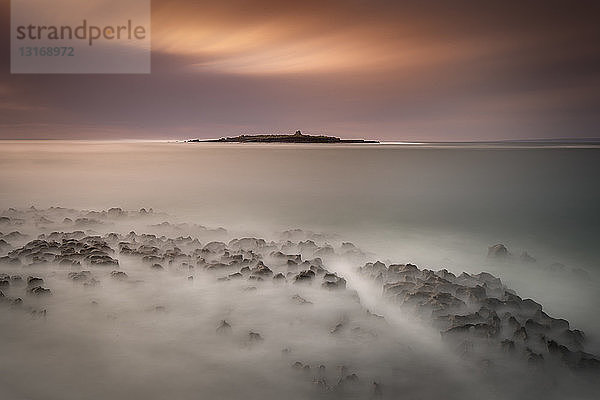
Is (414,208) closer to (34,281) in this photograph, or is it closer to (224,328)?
(224,328)

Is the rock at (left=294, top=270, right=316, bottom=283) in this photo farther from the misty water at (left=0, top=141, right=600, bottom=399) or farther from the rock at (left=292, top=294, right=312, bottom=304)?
the rock at (left=292, top=294, right=312, bottom=304)

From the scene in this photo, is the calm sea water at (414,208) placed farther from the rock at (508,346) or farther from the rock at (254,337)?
the rock at (254,337)

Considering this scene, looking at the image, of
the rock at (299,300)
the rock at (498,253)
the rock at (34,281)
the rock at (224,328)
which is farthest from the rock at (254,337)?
the rock at (498,253)

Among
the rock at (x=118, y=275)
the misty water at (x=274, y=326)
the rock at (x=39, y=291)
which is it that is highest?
the rock at (x=118, y=275)

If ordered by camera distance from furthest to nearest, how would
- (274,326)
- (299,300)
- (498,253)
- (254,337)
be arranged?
(498,253) < (299,300) < (274,326) < (254,337)

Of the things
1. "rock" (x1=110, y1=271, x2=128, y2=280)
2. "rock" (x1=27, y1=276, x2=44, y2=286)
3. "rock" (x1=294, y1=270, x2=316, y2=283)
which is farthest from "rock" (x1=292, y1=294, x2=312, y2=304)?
"rock" (x1=27, y1=276, x2=44, y2=286)

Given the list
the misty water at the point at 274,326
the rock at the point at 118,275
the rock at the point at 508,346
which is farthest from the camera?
the rock at the point at 118,275

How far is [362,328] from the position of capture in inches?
148

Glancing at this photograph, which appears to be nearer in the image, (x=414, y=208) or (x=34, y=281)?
(x=34, y=281)

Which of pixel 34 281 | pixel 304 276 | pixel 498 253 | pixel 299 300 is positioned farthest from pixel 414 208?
pixel 34 281

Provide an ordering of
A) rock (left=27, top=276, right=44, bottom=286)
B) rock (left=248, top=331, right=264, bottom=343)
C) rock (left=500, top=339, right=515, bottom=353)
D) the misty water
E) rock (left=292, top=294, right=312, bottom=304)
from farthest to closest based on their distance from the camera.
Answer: rock (left=27, top=276, right=44, bottom=286) → rock (left=292, top=294, right=312, bottom=304) → rock (left=248, top=331, right=264, bottom=343) → rock (left=500, top=339, right=515, bottom=353) → the misty water

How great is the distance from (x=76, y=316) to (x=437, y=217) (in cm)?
798

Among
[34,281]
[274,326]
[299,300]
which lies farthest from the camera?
[34,281]

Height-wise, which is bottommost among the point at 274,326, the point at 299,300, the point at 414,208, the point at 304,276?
the point at 274,326
